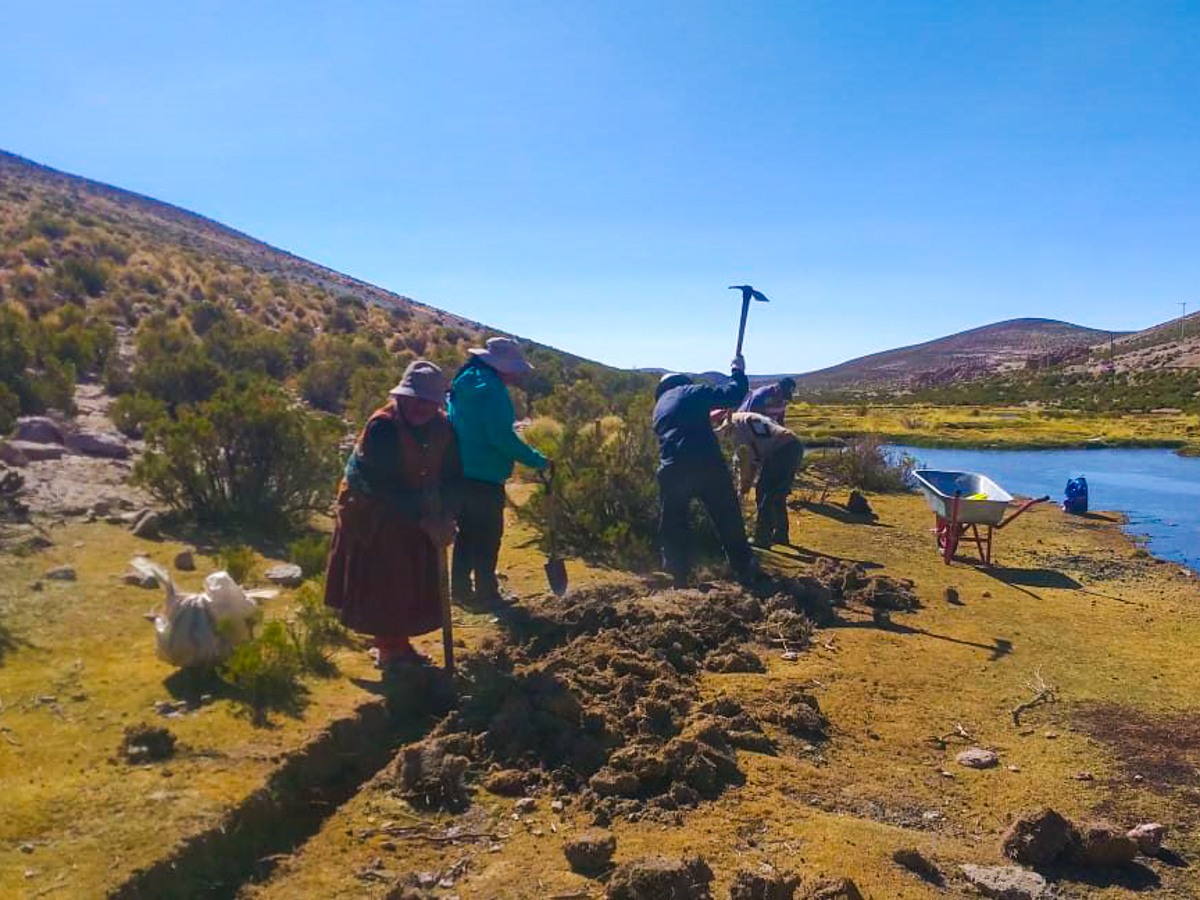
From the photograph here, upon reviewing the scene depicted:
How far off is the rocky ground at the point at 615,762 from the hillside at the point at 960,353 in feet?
292

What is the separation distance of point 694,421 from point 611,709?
322cm

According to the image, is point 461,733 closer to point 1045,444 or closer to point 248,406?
point 248,406

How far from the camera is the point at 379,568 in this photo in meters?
5.06

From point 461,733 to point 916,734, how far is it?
92.2 inches

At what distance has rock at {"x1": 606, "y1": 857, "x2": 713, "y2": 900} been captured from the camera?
314cm

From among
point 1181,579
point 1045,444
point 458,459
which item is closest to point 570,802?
point 458,459

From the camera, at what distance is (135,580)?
6234 millimetres

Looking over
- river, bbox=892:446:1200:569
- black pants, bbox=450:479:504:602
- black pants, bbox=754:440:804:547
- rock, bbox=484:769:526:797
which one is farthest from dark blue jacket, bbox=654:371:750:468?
river, bbox=892:446:1200:569

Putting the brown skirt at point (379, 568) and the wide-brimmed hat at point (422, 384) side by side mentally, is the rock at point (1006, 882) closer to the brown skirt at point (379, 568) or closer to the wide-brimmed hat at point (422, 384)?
the brown skirt at point (379, 568)

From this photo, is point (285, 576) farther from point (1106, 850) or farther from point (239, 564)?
point (1106, 850)

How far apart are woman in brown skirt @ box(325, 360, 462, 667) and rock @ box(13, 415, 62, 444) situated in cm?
568

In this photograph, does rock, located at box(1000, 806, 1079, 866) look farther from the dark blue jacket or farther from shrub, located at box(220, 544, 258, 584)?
shrub, located at box(220, 544, 258, 584)

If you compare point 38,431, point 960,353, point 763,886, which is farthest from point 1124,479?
point 960,353

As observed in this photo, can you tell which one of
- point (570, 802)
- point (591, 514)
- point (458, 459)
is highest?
point (458, 459)
